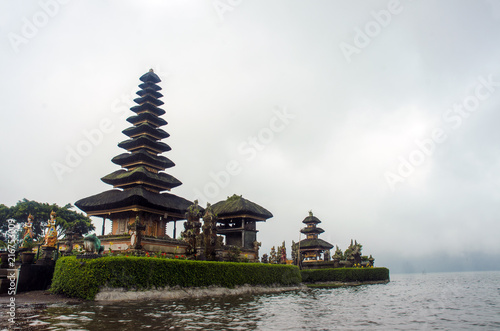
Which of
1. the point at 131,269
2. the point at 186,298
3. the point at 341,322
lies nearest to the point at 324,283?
the point at 186,298

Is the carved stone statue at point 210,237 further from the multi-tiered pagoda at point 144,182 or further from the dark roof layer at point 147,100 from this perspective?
the dark roof layer at point 147,100

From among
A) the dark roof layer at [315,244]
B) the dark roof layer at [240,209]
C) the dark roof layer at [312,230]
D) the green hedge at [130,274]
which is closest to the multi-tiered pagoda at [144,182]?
the dark roof layer at [240,209]

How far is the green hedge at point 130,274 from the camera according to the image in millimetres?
17875

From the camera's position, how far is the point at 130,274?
19.0 m

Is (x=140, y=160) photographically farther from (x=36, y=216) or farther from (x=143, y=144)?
(x=36, y=216)

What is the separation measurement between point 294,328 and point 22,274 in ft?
51.7

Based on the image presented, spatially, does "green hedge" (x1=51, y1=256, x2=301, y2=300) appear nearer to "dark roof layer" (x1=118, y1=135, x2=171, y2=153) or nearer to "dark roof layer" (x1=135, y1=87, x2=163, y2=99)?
"dark roof layer" (x1=118, y1=135, x2=171, y2=153)

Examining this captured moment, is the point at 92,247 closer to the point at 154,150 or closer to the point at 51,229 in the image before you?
the point at 51,229

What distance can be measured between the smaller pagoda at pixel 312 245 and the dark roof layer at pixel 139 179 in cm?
3088

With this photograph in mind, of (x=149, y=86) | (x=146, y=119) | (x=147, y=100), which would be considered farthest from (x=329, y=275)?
(x=149, y=86)

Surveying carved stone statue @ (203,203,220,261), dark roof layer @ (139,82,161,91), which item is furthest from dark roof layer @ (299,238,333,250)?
dark roof layer @ (139,82,161,91)

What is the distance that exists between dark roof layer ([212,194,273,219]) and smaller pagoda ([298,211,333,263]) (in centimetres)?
2059

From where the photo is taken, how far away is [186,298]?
2094 centimetres

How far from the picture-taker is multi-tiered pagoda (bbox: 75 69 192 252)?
112 ft
